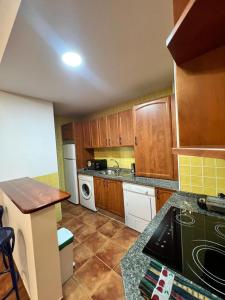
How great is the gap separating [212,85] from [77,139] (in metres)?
2.96

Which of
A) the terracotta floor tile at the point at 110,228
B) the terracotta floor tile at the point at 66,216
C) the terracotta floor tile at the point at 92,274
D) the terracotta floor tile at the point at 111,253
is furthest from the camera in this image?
the terracotta floor tile at the point at 66,216

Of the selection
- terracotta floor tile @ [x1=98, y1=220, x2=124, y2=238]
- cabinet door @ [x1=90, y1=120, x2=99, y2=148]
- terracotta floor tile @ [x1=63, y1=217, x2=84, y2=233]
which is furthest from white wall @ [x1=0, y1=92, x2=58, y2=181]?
terracotta floor tile @ [x1=98, y1=220, x2=124, y2=238]

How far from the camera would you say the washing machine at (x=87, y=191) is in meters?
3.03

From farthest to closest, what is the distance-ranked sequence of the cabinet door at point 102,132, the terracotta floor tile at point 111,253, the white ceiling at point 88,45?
the cabinet door at point 102,132 → the terracotta floor tile at point 111,253 → the white ceiling at point 88,45

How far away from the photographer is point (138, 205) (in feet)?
7.18

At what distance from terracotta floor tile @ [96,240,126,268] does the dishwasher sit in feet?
1.48

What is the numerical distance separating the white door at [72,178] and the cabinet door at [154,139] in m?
1.65

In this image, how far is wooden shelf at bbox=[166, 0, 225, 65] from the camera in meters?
0.46

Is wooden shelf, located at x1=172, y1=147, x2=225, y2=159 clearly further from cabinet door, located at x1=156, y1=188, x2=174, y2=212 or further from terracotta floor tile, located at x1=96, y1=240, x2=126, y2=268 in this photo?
terracotta floor tile, located at x1=96, y1=240, x2=126, y2=268

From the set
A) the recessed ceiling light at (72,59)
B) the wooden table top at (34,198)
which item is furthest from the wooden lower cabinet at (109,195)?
the recessed ceiling light at (72,59)

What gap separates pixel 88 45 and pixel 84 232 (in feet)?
8.37

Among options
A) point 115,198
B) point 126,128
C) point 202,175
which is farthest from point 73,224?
point 202,175

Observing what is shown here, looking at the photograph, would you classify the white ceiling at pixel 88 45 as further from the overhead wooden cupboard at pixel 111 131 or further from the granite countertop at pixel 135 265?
the granite countertop at pixel 135 265

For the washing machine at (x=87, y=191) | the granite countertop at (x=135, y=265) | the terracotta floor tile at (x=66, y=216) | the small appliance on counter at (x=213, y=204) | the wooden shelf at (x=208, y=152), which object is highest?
the wooden shelf at (x=208, y=152)
